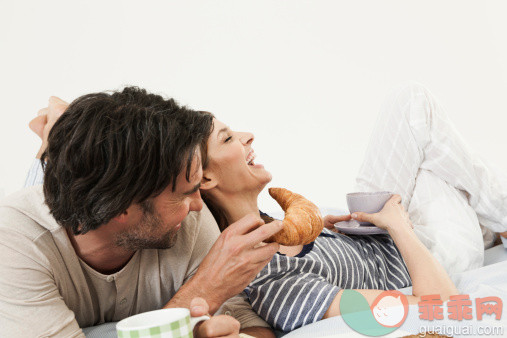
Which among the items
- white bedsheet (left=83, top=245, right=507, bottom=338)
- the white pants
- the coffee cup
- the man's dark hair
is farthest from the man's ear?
the white pants

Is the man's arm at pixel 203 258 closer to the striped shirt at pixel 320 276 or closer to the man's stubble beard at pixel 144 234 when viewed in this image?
the striped shirt at pixel 320 276

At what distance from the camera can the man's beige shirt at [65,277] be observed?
1.06 m

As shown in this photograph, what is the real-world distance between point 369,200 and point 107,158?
995 millimetres

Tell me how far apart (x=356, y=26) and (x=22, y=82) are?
236cm

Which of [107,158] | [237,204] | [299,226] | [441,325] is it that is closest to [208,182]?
[237,204]

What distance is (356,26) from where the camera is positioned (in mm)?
3807

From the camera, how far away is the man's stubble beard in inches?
45.8

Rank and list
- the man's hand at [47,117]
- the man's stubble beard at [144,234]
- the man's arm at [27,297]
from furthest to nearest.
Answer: the man's hand at [47,117] < the man's stubble beard at [144,234] < the man's arm at [27,297]

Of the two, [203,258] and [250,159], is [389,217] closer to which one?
[250,159]

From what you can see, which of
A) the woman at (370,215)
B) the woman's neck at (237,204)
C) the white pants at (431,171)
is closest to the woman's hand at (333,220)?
the woman at (370,215)

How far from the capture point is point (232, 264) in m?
1.22

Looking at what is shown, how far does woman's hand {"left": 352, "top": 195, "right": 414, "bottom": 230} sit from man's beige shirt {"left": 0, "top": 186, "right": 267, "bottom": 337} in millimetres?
529

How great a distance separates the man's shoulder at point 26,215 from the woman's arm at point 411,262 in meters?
0.73

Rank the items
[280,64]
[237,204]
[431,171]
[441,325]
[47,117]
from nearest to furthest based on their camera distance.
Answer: [441,325] → [237,204] → [47,117] → [431,171] → [280,64]
